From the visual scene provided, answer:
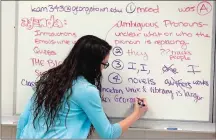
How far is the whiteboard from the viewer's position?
4.82ft

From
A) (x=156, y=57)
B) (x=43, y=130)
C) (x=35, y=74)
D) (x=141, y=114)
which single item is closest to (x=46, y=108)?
(x=43, y=130)

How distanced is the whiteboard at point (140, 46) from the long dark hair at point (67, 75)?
30cm

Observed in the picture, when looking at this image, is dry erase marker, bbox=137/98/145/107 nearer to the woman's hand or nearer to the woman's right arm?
the woman's hand

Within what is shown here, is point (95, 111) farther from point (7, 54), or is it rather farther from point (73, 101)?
point (7, 54)

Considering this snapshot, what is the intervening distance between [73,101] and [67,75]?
124 mm

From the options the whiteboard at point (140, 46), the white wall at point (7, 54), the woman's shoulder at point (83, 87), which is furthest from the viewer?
the white wall at point (7, 54)

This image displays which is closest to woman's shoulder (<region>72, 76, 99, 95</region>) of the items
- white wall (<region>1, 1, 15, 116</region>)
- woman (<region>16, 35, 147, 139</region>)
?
woman (<region>16, 35, 147, 139</region>)

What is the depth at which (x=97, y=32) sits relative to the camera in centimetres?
153

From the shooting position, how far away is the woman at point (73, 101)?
1.16 metres

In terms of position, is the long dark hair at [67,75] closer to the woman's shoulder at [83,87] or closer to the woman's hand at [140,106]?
the woman's shoulder at [83,87]

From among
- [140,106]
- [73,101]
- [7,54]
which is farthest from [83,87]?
[7,54]

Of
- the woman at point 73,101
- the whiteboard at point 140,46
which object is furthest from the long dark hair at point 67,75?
the whiteboard at point 140,46

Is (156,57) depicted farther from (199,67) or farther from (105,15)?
(105,15)

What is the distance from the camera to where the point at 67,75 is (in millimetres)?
1203
